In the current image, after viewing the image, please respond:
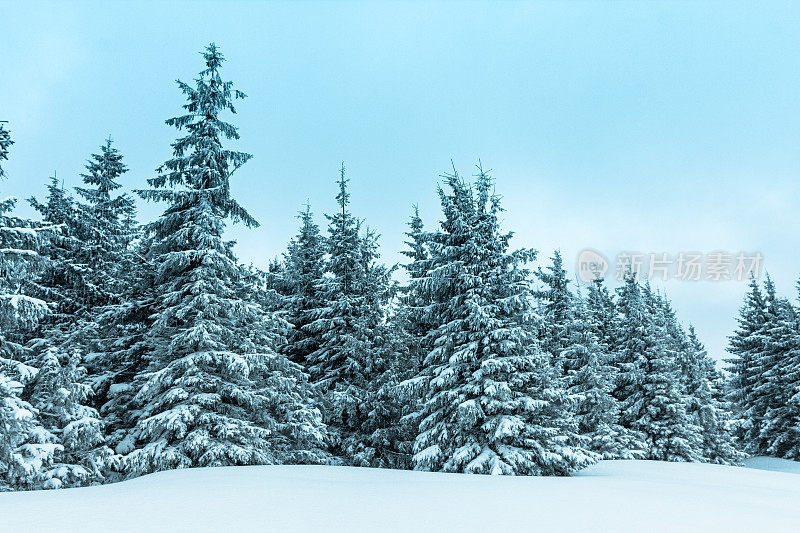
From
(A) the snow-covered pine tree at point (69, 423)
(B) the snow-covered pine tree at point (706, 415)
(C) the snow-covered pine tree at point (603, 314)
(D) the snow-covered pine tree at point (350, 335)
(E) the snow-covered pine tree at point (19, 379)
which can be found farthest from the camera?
(C) the snow-covered pine tree at point (603, 314)

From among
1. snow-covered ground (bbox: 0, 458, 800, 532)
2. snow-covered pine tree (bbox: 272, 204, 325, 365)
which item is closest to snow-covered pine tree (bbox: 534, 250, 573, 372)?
snow-covered pine tree (bbox: 272, 204, 325, 365)

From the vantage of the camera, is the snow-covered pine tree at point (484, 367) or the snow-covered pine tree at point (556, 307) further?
the snow-covered pine tree at point (556, 307)

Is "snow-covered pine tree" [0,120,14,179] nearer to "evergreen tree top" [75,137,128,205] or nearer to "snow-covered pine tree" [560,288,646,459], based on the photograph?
"evergreen tree top" [75,137,128,205]

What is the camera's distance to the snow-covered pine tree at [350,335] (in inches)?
790

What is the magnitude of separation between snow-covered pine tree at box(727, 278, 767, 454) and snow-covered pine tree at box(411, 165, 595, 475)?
26671 mm

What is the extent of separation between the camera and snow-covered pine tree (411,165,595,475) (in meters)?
13.9

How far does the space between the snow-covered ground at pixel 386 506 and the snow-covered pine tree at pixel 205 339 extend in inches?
170

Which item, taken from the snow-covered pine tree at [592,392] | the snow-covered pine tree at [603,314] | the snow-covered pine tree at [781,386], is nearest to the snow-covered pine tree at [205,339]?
the snow-covered pine tree at [592,392]

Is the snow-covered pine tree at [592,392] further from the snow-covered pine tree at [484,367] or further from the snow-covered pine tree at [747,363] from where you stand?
the snow-covered pine tree at [747,363]

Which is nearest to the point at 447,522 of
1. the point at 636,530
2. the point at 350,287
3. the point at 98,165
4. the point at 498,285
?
the point at 636,530

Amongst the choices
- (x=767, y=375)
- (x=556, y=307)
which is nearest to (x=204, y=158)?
→ (x=556, y=307)

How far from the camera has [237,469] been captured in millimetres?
10281

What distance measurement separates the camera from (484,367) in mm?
14250

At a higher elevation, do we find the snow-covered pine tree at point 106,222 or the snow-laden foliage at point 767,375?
the snow-covered pine tree at point 106,222
